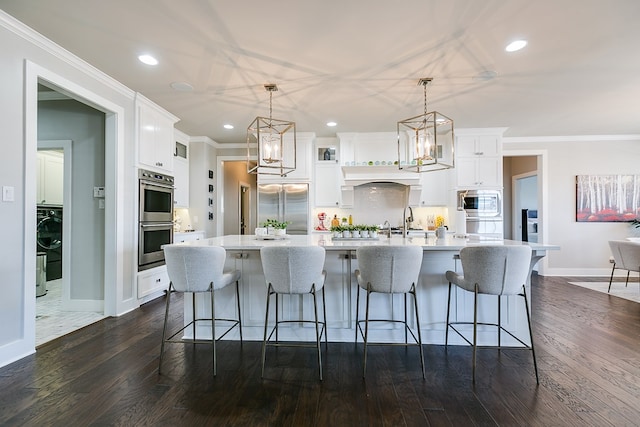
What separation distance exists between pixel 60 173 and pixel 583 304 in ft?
27.9

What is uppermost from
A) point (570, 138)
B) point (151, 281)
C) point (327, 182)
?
point (570, 138)

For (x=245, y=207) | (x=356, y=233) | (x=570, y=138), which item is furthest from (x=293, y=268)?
(x=570, y=138)

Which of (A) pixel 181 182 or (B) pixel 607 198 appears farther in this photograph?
(B) pixel 607 198

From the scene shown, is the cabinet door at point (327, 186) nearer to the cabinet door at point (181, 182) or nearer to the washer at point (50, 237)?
the cabinet door at point (181, 182)

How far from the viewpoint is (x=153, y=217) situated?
401 centimetres

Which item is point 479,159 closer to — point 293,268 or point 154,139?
point 293,268

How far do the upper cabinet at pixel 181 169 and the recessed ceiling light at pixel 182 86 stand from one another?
1739 mm

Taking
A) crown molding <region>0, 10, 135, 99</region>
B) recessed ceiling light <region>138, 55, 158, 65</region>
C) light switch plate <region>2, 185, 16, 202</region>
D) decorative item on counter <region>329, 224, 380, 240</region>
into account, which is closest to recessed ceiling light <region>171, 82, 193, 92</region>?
recessed ceiling light <region>138, 55, 158, 65</region>

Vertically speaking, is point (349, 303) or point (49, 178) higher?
point (49, 178)

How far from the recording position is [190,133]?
5.41 meters

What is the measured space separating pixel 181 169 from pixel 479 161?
5292mm

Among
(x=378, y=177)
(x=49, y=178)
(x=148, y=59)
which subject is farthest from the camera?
(x=378, y=177)

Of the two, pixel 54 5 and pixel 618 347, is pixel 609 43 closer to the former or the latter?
pixel 618 347

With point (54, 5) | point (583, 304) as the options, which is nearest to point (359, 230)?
point (54, 5)
